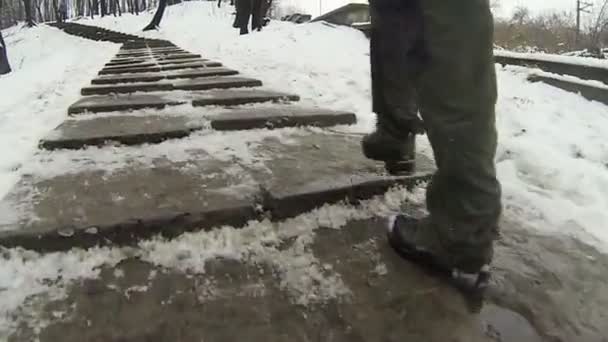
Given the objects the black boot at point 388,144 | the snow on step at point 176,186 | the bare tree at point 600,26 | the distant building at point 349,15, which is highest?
the bare tree at point 600,26

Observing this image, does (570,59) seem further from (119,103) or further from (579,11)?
(579,11)

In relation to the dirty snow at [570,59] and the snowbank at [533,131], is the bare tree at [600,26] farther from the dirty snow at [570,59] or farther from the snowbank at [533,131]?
the snowbank at [533,131]

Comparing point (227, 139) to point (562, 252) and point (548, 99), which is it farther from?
point (548, 99)

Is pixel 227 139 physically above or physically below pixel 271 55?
below

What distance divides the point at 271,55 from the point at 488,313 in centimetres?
528

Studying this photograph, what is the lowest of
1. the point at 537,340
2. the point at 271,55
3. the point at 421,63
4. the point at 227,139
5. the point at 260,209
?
the point at 537,340

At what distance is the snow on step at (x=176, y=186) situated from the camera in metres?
1.08

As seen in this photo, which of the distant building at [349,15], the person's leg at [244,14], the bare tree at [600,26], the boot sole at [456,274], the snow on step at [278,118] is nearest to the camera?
the boot sole at [456,274]

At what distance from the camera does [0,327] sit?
791mm

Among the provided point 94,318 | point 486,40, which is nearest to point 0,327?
point 94,318

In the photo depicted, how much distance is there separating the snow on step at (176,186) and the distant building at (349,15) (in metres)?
9.22

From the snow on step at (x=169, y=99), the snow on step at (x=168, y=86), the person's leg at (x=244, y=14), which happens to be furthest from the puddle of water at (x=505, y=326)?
the person's leg at (x=244, y=14)

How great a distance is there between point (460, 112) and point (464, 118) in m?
0.01

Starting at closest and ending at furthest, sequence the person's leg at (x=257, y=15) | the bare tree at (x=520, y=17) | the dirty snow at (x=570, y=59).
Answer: the dirty snow at (x=570, y=59)
the person's leg at (x=257, y=15)
the bare tree at (x=520, y=17)
